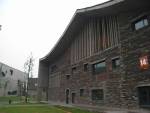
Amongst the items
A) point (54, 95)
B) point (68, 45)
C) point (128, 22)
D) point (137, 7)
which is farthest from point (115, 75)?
point (54, 95)

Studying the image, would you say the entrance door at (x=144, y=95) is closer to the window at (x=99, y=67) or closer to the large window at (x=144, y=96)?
the large window at (x=144, y=96)

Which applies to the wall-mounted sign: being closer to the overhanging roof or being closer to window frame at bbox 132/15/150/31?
window frame at bbox 132/15/150/31

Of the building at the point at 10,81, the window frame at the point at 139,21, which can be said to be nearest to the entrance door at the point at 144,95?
the window frame at the point at 139,21

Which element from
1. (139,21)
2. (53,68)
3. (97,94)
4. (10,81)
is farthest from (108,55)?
(10,81)

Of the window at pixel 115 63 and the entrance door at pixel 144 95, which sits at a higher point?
the window at pixel 115 63

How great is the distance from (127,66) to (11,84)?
164 ft

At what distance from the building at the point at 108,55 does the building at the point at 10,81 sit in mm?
27028

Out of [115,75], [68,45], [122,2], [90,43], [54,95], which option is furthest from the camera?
[54,95]

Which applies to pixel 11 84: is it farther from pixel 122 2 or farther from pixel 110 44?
pixel 122 2

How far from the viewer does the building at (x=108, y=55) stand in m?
16.2

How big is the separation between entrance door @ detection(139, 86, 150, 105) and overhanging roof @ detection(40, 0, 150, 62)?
23.0 feet

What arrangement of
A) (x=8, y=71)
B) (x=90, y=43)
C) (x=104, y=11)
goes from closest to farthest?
(x=104, y=11), (x=90, y=43), (x=8, y=71)

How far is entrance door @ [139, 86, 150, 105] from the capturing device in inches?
602

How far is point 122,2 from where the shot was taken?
17.1m
